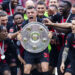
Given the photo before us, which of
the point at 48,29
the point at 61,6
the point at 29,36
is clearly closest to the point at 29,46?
→ the point at 29,36

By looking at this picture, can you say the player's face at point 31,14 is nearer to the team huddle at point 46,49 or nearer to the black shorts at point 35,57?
the team huddle at point 46,49

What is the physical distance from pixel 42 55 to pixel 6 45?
2.52 ft

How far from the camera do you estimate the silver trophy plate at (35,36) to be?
591 cm

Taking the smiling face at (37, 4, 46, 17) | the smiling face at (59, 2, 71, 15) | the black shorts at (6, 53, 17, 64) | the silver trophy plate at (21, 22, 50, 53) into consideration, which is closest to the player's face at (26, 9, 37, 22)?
the smiling face at (37, 4, 46, 17)

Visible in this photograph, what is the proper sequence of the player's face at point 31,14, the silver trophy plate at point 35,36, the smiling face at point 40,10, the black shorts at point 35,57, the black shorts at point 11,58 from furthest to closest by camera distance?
the smiling face at point 40,10 < the black shorts at point 11,58 < the player's face at point 31,14 < the black shorts at point 35,57 < the silver trophy plate at point 35,36

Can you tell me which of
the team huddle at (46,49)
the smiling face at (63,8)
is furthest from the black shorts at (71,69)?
the smiling face at (63,8)

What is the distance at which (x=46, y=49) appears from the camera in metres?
6.22

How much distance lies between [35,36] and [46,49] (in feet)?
1.57

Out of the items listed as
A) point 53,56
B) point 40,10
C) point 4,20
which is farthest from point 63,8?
point 4,20

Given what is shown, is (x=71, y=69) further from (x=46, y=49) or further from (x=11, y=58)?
(x=11, y=58)

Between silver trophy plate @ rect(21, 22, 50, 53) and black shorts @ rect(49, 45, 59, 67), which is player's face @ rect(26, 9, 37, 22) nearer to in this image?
silver trophy plate @ rect(21, 22, 50, 53)

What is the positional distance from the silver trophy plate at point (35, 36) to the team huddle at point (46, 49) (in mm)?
90

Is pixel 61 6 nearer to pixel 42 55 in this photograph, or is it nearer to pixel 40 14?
pixel 40 14

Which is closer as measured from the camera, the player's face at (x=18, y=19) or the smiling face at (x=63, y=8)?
the smiling face at (x=63, y=8)
